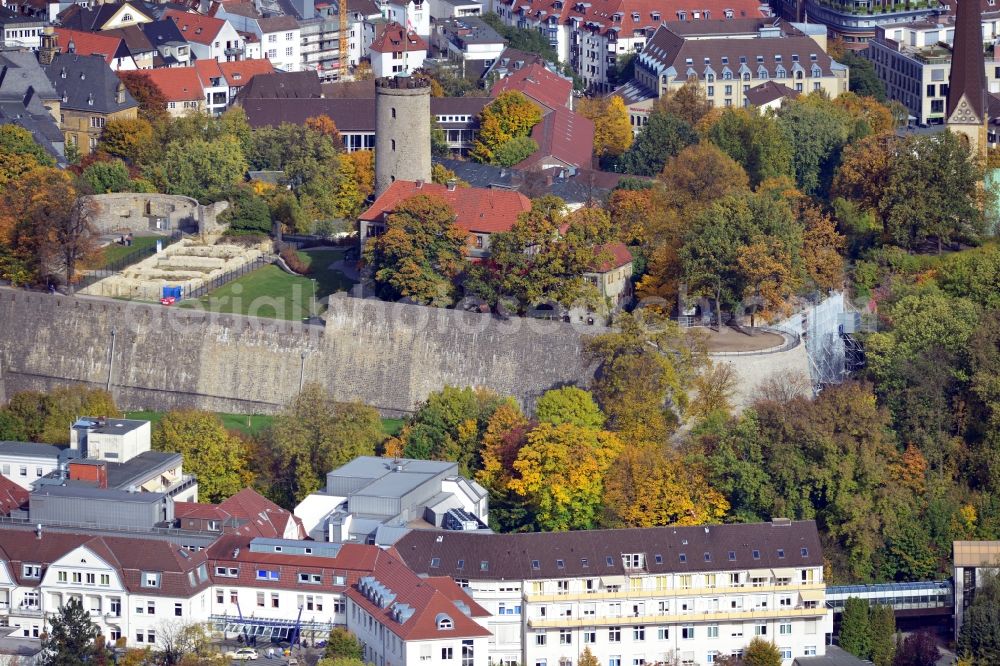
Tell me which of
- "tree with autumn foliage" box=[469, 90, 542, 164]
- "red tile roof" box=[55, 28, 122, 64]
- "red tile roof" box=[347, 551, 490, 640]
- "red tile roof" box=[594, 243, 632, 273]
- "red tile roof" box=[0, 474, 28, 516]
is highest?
"red tile roof" box=[55, 28, 122, 64]

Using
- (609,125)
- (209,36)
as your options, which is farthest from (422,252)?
(209,36)

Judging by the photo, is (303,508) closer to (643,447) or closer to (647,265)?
(643,447)

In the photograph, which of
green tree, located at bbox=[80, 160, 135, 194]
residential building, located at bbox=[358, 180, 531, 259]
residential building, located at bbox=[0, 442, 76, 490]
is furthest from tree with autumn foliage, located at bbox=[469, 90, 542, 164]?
residential building, located at bbox=[0, 442, 76, 490]

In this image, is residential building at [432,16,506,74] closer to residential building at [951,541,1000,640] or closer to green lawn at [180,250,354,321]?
green lawn at [180,250,354,321]

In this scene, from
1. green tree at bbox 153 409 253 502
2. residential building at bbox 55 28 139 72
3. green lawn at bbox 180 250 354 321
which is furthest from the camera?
residential building at bbox 55 28 139 72

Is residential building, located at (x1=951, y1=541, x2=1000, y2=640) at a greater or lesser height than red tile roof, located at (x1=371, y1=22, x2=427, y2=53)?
lesser

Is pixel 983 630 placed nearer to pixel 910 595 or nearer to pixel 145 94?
pixel 910 595

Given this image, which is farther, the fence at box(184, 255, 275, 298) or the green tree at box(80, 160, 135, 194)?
the green tree at box(80, 160, 135, 194)
